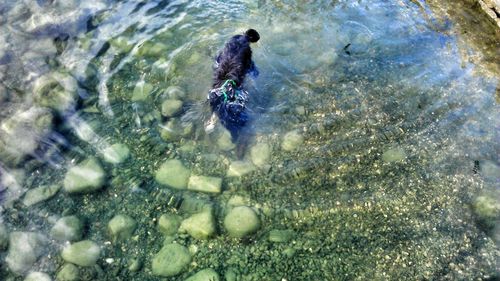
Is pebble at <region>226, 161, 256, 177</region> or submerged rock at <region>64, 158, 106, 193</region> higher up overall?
submerged rock at <region>64, 158, 106, 193</region>

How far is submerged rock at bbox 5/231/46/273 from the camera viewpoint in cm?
417

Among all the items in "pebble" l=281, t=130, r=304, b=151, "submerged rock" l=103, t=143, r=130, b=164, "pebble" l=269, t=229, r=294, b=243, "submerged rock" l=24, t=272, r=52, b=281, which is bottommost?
"submerged rock" l=24, t=272, r=52, b=281

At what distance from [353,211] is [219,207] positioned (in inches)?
62.7

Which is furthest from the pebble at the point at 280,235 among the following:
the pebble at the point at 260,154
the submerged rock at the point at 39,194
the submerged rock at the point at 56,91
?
the submerged rock at the point at 56,91

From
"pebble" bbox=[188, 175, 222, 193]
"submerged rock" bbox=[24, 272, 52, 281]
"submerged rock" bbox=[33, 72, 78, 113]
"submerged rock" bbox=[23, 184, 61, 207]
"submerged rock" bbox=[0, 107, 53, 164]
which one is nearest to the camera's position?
"submerged rock" bbox=[24, 272, 52, 281]

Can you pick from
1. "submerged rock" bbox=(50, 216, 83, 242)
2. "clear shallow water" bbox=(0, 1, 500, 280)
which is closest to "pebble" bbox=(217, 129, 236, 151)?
"clear shallow water" bbox=(0, 1, 500, 280)

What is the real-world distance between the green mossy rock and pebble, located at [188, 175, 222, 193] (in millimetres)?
819

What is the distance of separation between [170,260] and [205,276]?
0.43 meters

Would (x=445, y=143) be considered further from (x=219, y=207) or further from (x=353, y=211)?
(x=219, y=207)

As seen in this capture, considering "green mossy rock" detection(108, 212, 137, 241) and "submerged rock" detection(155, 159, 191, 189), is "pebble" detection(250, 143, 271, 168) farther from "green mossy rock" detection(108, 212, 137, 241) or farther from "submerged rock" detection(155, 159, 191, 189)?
"green mossy rock" detection(108, 212, 137, 241)

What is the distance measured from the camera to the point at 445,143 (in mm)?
5488

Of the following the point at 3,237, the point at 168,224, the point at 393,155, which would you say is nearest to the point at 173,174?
the point at 168,224

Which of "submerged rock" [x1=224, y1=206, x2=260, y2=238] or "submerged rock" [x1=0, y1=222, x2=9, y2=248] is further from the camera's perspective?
"submerged rock" [x1=224, y1=206, x2=260, y2=238]

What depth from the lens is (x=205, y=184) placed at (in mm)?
4930
